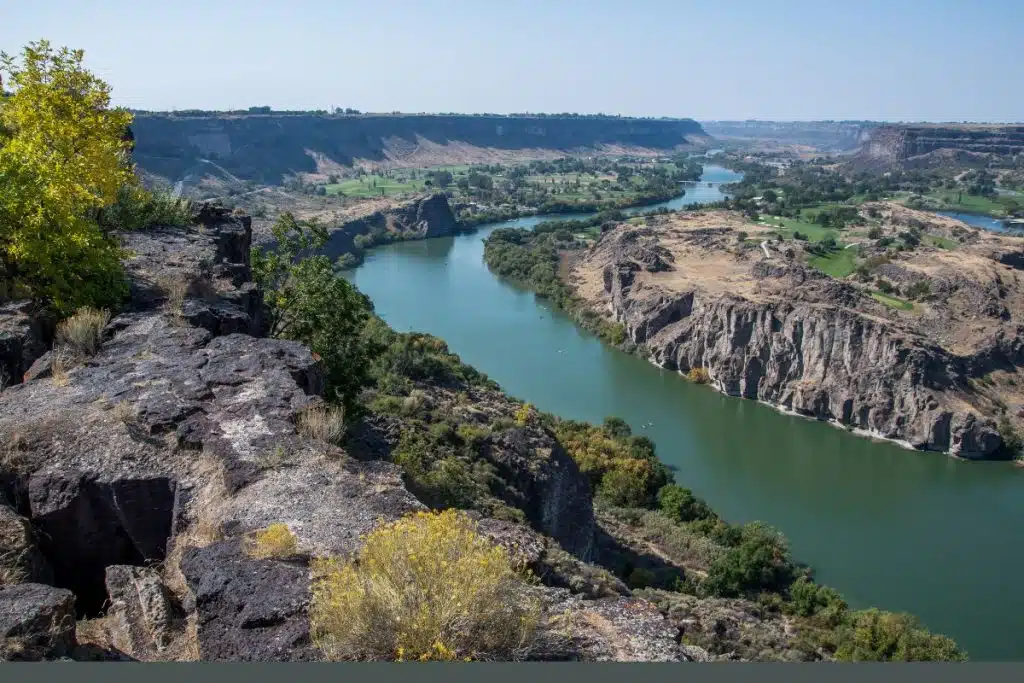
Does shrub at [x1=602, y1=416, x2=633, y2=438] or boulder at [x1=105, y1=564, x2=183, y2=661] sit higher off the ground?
boulder at [x1=105, y1=564, x2=183, y2=661]

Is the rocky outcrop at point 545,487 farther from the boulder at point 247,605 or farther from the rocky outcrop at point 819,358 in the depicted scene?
the rocky outcrop at point 819,358

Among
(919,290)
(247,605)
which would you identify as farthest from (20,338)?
(919,290)

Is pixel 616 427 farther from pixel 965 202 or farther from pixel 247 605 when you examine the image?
pixel 965 202

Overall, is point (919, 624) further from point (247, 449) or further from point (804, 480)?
point (247, 449)

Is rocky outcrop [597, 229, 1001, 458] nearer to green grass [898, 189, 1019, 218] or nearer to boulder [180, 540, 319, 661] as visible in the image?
boulder [180, 540, 319, 661]

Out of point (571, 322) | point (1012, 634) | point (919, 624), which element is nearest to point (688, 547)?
point (919, 624)

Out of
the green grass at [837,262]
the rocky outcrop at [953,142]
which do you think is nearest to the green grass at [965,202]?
the rocky outcrop at [953,142]

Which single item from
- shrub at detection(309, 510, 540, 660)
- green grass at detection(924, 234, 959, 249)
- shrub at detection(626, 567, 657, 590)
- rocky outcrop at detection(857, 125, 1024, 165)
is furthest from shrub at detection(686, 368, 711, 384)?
rocky outcrop at detection(857, 125, 1024, 165)
